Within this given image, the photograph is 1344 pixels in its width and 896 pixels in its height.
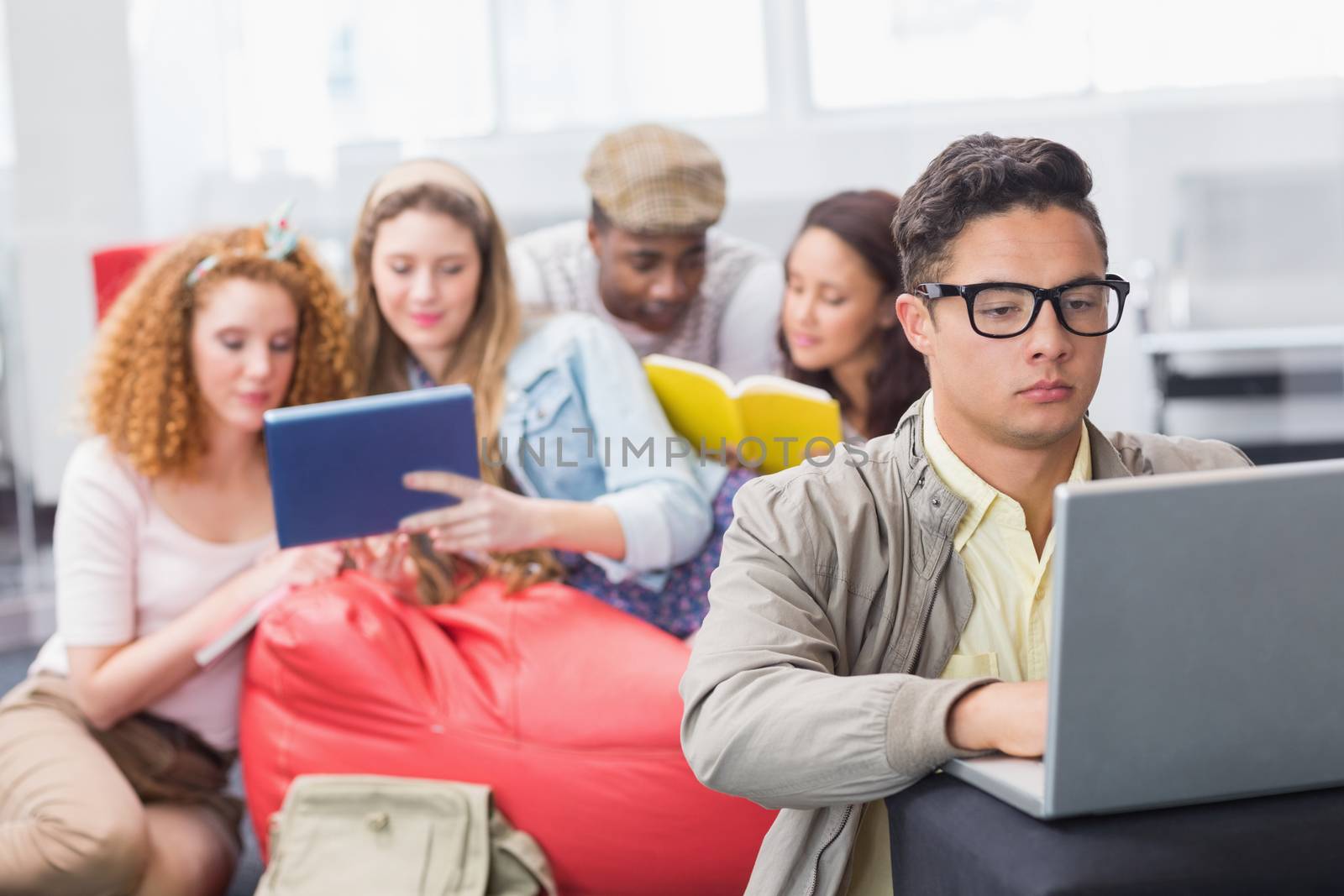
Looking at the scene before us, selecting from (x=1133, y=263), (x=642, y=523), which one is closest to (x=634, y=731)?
(x=642, y=523)

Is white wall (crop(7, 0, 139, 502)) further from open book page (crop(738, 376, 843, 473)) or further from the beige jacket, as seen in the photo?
the beige jacket

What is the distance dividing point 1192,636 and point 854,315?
1.24m

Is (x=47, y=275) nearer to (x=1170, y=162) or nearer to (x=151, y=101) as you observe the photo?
(x=151, y=101)

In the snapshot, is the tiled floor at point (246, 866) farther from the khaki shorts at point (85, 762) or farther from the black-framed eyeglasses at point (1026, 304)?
the black-framed eyeglasses at point (1026, 304)

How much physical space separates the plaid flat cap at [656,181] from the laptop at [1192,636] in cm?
154

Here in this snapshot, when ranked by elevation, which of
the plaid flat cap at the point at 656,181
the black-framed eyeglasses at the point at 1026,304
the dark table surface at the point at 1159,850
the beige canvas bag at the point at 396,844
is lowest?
the beige canvas bag at the point at 396,844

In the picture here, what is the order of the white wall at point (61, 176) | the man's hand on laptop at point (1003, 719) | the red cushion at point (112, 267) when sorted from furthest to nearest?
the white wall at point (61, 176) → the red cushion at point (112, 267) → the man's hand on laptop at point (1003, 719)

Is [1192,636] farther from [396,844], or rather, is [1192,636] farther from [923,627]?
[396,844]

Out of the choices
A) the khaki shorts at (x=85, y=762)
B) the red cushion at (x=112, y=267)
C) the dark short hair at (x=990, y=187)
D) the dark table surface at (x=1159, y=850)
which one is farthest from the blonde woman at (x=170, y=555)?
the dark table surface at (x=1159, y=850)

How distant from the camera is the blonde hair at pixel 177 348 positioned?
6.58 ft

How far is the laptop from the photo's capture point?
33.8 inches

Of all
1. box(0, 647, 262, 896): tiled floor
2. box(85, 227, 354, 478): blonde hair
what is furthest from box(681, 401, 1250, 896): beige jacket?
box(0, 647, 262, 896): tiled floor

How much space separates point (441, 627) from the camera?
2.04 m

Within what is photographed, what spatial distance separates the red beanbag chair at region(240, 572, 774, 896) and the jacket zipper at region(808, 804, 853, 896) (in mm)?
671
